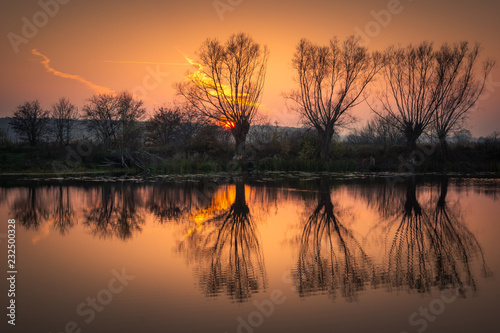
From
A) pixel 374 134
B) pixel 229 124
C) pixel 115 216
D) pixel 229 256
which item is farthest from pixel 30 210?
pixel 374 134

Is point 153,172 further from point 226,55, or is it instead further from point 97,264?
point 97,264

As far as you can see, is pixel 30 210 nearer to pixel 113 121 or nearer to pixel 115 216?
pixel 115 216

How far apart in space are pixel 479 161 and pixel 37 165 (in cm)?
3859

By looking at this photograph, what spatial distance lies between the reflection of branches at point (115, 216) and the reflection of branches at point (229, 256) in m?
1.98

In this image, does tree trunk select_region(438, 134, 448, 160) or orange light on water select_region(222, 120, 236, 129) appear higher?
orange light on water select_region(222, 120, 236, 129)

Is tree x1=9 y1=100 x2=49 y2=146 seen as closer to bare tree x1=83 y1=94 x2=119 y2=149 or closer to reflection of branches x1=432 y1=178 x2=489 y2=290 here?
bare tree x1=83 y1=94 x2=119 y2=149

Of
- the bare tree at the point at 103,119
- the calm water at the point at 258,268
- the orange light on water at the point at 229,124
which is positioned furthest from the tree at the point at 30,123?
the calm water at the point at 258,268

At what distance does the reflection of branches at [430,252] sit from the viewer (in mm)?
5893

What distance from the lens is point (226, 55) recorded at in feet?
122

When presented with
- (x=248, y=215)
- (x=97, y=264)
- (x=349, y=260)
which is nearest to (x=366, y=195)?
(x=248, y=215)

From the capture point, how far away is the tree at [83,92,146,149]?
142 feet

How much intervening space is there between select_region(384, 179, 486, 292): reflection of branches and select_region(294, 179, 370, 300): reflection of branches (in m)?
0.54

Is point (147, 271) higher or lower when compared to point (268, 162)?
lower

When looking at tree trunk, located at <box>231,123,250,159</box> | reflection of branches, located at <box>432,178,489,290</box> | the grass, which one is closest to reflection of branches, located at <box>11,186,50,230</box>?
reflection of branches, located at <box>432,178,489,290</box>
